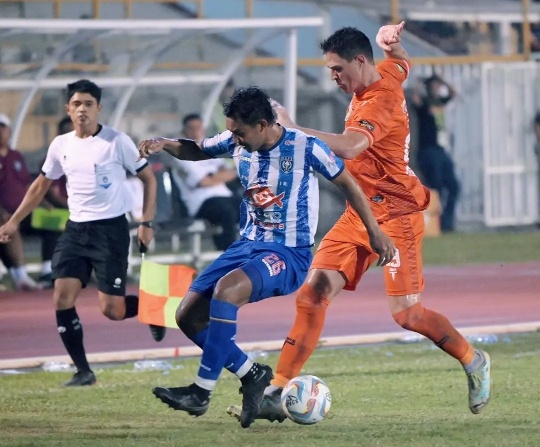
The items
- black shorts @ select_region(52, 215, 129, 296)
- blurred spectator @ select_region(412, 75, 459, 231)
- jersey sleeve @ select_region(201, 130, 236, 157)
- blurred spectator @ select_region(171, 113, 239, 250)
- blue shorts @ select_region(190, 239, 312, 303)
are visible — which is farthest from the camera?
blurred spectator @ select_region(412, 75, 459, 231)

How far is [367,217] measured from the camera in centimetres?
750

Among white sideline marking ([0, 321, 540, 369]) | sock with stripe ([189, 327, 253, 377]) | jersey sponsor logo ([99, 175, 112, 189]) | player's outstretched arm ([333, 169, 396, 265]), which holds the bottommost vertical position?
white sideline marking ([0, 321, 540, 369])

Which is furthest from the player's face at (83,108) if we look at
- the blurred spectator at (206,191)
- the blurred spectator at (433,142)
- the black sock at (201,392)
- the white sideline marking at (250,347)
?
Answer: the blurred spectator at (433,142)

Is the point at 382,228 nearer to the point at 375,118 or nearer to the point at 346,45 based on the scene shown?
the point at 375,118

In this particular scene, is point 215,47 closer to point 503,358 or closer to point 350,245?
point 503,358

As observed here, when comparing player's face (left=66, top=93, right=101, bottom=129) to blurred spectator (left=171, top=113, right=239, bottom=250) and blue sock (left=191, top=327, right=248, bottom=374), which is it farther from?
blurred spectator (left=171, top=113, right=239, bottom=250)

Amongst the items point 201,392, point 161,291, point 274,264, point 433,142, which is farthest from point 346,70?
point 433,142

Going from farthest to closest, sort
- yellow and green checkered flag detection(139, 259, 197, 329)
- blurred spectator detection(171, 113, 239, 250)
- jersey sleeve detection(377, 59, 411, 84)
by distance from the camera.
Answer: blurred spectator detection(171, 113, 239, 250)
yellow and green checkered flag detection(139, 259, 197, 329)
jersey sleeve detection(377, 59, 411, 84)

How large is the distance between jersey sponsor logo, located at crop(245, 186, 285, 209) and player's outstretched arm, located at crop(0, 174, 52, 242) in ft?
A: 8.72

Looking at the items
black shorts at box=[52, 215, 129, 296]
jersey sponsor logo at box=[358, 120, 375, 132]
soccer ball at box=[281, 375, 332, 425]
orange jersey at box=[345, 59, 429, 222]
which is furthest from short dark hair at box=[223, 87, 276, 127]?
black shorts at box=[52, 215, 129, 296]

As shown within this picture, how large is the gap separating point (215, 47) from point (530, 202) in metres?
8.49

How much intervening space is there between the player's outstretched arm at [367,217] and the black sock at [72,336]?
2941 millimetres

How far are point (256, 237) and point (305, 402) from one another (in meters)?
0.97

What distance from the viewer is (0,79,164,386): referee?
9.95m
